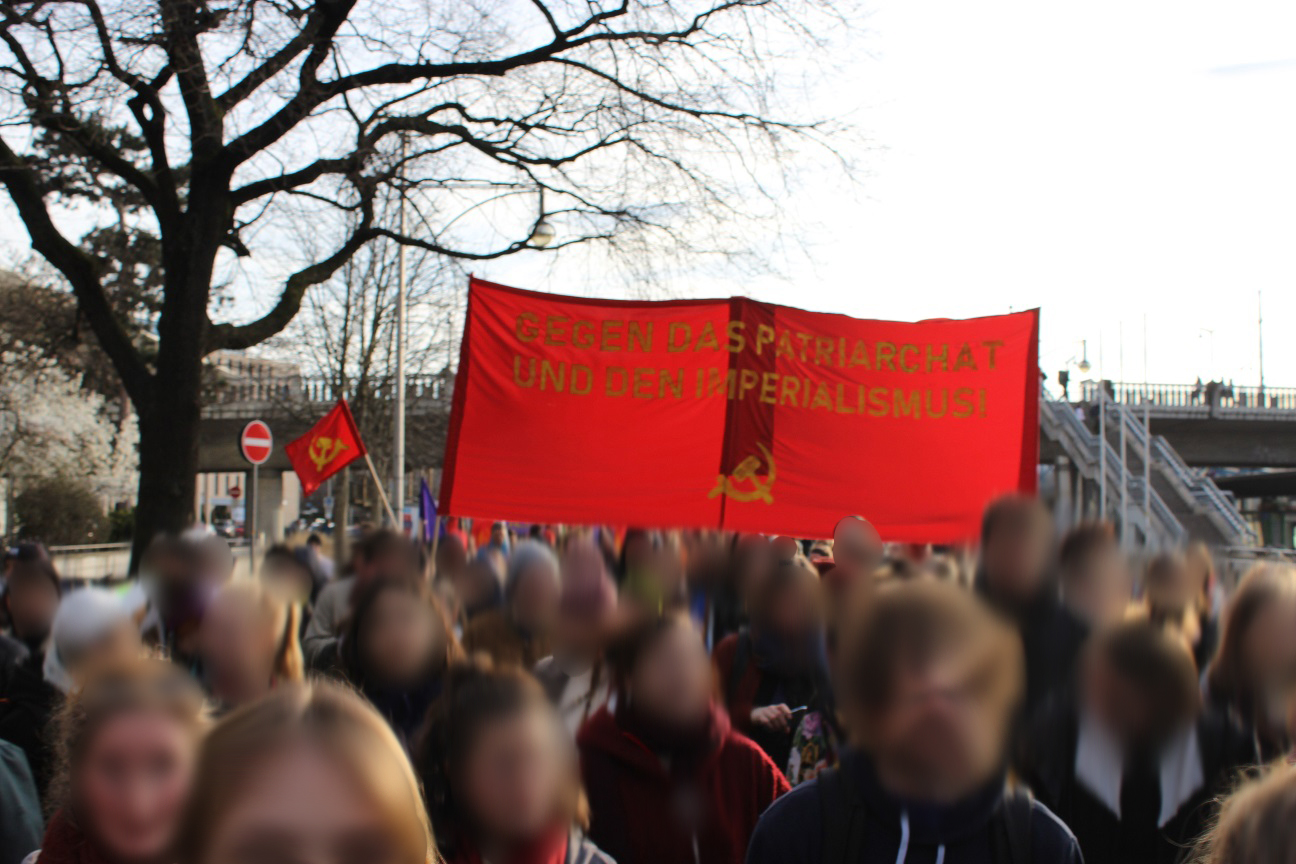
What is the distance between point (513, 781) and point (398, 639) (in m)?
1.43

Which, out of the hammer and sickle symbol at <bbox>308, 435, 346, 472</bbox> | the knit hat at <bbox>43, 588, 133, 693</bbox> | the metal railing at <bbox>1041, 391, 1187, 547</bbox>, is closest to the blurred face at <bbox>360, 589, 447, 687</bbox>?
the knit hat at <bbox>43, 588, 133, 693</bbox>

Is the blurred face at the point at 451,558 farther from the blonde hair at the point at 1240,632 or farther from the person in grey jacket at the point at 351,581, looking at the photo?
the blonde hair at the point at 1240,632

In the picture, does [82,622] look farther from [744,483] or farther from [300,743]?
[744,483]

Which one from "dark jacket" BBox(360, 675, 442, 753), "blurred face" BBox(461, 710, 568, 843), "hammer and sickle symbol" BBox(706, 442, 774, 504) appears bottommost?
"dark jacket" BBox(360, 675, 442, 753)

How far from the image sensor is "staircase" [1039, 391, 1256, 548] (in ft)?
112

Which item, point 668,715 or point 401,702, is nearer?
point 668,715

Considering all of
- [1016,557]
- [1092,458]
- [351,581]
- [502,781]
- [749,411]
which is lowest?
[502,781]

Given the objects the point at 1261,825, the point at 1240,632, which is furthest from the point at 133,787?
the point at 1240,632

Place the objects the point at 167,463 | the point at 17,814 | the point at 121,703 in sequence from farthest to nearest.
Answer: the point at 167,463
the point at 17,814
the point at 121,703

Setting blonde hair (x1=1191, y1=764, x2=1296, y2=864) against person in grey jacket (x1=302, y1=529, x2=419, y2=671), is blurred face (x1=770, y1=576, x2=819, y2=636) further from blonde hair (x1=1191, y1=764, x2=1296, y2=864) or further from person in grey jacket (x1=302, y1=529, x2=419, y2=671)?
blonde hair (x1=1191, y1=764, x2=1296, y2=864)

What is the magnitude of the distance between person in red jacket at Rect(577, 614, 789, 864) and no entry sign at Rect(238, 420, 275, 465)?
10189 mm

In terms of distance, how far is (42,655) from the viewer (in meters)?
4.95

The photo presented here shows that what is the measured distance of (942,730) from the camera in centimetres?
204

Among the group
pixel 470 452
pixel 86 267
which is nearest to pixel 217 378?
pixel 86 267
